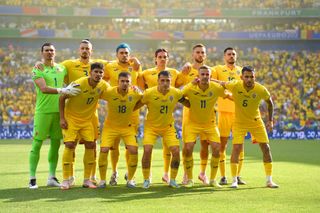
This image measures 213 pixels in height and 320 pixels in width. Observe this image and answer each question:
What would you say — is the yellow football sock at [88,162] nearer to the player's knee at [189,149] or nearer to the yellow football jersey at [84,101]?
the yellow football jersey at [84,101]

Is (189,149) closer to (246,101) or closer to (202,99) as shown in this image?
(202,99)

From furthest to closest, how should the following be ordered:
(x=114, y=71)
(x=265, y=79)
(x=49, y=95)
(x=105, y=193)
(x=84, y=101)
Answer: (x=265, y=79), (x=114, y=71), (x=49, y=95), (x=84, y=101), (x=105, y=193)

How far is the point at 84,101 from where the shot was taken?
10172 millimetres

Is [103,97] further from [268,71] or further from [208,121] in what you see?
[268,71]

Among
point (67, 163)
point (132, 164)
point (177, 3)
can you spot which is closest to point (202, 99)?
point (132, 164)

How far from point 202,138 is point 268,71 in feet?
100

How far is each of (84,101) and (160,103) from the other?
1378 mm

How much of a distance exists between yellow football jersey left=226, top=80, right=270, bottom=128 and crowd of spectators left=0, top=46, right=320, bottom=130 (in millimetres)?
20861

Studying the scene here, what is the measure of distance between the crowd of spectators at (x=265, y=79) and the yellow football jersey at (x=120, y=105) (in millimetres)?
20708

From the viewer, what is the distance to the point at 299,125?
3089 centimetres

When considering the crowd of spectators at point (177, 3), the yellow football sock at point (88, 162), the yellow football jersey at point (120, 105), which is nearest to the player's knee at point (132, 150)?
the yellow football jersey at point (120, 105)

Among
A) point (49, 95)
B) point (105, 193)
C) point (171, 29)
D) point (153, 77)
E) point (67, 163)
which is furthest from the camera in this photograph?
point (171, 29)

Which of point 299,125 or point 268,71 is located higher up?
point 268,71

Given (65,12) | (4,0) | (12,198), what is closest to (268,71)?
(65,12)
